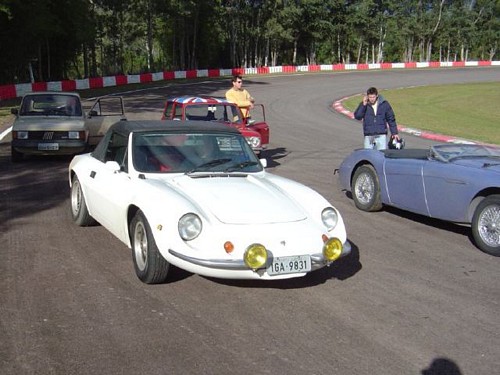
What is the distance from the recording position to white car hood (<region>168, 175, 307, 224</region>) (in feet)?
15.3

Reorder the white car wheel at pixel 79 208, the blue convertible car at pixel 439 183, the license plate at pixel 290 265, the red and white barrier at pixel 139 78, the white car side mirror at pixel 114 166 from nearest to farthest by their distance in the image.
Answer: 1. the license plate at pixel 290 265
2. the white car side mirror at pixel 114 166
3. the blue convertible car at pixel 439 183
4. the white car wheel at pixel 79 208
5. the red and white barrier at pixel 139 78

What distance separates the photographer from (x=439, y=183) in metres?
6.59

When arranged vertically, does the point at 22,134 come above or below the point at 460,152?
below

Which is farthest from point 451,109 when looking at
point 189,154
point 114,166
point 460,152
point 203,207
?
point 203,207

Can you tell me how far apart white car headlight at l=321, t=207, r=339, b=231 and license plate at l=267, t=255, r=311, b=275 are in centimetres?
53

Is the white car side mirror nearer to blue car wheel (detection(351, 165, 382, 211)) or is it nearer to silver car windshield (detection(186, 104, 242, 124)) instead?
blue car wheel (detection(351, 165, 382, 211))

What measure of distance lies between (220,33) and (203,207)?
77.5 metres

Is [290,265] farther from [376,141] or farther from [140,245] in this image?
[376,141]

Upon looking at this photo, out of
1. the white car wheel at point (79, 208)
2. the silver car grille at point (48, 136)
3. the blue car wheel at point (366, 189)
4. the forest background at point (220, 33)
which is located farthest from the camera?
the forest background at point (220, 33)

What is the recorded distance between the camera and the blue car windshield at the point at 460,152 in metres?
6.84

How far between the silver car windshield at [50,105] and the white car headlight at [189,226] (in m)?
8.72

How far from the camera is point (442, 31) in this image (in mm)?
101438

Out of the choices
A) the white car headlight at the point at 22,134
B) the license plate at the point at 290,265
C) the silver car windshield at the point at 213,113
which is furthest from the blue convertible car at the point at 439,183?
the white car headlight at the point at 22,134

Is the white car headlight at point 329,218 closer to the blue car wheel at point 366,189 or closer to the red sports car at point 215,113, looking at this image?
the blue car wheel at point 366,189
